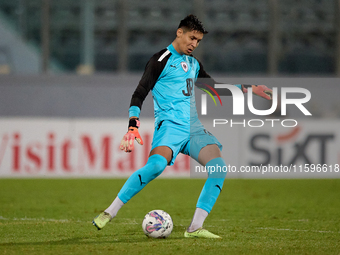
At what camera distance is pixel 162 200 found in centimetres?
A: 820

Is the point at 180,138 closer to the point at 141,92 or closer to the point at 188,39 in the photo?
the point at 141,92

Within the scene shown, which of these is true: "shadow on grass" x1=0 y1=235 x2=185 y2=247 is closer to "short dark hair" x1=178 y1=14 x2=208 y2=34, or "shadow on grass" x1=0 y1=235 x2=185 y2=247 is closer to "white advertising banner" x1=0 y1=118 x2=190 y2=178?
"short dark hair" x1=178 y1=14 x2=208 y2=34

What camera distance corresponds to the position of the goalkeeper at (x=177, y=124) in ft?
14.5

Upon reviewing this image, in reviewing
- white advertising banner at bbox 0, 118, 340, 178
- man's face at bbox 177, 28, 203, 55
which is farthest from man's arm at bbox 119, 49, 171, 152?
white advertising banner at bbox 0, 118, 340, 178

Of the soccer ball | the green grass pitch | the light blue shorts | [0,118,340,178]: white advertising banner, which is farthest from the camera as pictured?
[0,118,340,178]: white advertising banner

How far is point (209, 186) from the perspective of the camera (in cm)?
455

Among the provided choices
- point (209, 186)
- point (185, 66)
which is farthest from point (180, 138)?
point (185, 66)

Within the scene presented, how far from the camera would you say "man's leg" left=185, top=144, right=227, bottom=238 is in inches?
177

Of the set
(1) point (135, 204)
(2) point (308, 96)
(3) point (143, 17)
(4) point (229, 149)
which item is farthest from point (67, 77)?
(1) point (135, 204)

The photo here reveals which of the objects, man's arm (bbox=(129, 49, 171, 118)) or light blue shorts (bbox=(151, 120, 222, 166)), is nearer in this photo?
man's arm (bbox=(129, 49, 171, 118))

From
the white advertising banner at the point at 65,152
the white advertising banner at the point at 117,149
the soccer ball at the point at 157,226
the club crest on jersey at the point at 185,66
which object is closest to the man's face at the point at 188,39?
the club crest on jersey at the point at 185,66

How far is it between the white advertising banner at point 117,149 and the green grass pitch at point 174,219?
1.70ft

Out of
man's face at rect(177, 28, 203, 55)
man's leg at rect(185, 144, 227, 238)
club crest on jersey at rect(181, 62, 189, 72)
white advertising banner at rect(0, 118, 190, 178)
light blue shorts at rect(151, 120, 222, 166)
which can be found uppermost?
man's face at rect(177, 28, 203, 55)

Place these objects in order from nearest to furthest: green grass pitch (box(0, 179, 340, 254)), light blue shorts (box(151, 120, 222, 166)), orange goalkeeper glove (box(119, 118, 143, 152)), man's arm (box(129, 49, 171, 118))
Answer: orange goalkeeper glove (box(119, 118, 143, 152)) → green grass pitch (box(0, 179, 340, 254)) → man's arm (box(129, 49, 171, 118)) → light blue shorts (box(151, 120, 222, 166))
